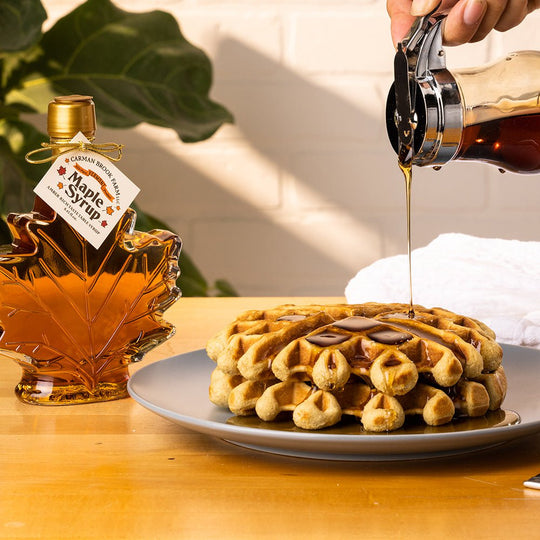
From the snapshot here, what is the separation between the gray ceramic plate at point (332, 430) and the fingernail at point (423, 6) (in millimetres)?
315

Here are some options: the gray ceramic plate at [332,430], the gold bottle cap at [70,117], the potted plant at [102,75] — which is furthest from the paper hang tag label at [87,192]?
the potted plant at [102,75]

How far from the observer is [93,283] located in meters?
0.83

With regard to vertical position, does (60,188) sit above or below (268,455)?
above

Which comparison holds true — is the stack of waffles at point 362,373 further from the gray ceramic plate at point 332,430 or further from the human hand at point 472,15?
the human hand at point 472,15

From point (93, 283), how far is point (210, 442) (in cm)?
21

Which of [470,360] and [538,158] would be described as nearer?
[470,360]

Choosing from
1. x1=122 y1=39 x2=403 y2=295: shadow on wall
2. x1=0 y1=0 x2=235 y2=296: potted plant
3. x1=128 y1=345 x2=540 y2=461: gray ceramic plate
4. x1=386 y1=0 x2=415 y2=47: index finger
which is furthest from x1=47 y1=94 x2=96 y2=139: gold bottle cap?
x1=122 y1=39 x2=403 y2=295: shadow on wall

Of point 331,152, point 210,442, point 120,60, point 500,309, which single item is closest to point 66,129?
point 210,442

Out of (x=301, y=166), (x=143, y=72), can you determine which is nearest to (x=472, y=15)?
(x=143, y=72)

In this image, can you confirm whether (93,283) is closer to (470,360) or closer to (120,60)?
(470,360)

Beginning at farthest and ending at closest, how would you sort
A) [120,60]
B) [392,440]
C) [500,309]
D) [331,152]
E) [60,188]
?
[331,152] → [120,60] → [500,309] → [60,188] → [392,440]

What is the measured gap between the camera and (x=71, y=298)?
82cm

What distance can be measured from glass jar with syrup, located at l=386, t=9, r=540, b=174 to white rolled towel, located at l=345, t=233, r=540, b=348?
0.62 feet

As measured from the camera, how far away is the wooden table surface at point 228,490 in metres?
0.52
